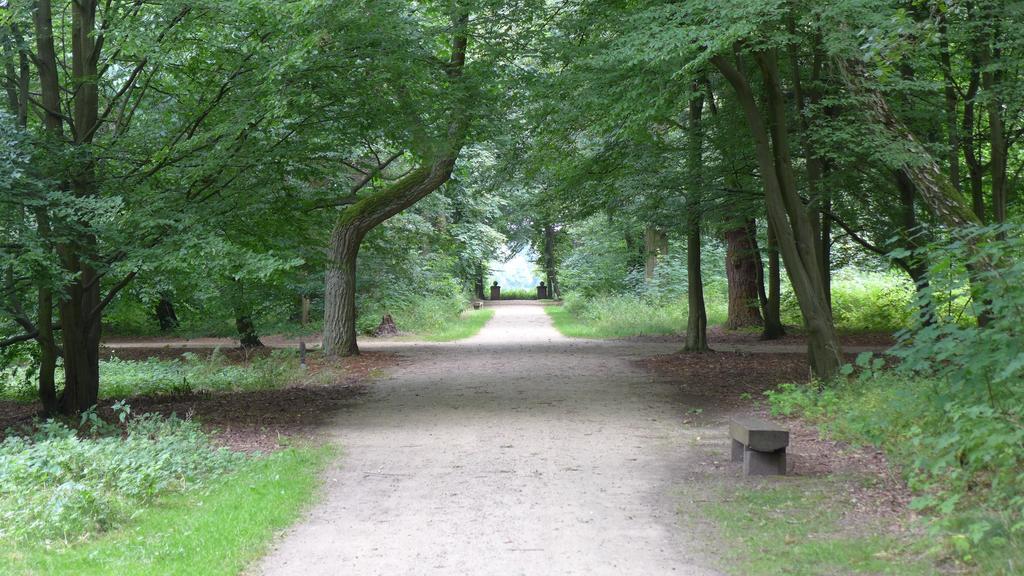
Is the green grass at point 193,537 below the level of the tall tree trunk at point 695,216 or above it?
below

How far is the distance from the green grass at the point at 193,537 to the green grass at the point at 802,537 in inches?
123

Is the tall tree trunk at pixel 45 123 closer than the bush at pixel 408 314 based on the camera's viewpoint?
Yes

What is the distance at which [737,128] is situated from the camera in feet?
50.0

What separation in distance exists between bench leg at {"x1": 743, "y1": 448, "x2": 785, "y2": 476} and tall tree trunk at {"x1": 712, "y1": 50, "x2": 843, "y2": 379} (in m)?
4.64

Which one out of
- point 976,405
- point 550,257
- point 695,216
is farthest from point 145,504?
point 550,257

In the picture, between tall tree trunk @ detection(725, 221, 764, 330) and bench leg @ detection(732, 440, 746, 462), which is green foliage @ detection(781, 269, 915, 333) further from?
bench leg @ detection(732, 440, 746, 462)

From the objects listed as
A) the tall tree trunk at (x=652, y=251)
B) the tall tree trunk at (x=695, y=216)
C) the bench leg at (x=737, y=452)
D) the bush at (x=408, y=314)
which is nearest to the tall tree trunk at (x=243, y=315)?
the bush at (x=408, y=314)

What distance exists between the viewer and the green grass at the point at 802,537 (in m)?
5.01

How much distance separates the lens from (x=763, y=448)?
7.29 meters

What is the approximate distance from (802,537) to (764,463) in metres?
1.81

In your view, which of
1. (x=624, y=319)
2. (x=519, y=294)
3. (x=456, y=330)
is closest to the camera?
(x=624, y=319)

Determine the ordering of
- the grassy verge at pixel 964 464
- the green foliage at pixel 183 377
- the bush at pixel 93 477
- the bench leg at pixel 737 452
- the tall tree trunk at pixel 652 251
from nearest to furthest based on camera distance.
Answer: the grassy verge at pixel 964 464 → the bush at pixel 93 477 → the bench leg at pixel 737 452 → the green foliage at pixel 183 377 → the tall tree trunk at pixel 652 251

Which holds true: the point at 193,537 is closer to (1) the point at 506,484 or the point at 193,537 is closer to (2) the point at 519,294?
(1) the point at 506,484

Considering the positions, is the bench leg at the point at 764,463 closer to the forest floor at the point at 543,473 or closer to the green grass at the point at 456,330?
the forest floor at the point at 543,473
